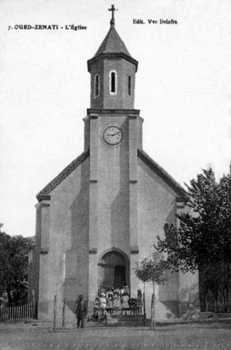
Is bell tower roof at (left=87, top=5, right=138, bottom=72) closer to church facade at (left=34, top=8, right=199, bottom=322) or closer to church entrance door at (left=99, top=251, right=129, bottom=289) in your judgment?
church facade at (left=34, top=8, right=199, bottom=322)

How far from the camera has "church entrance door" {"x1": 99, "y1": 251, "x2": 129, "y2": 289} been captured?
3816cm

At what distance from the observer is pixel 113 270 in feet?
126

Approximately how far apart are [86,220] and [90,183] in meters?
2.59

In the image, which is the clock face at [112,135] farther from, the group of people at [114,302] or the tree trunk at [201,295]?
the tree trunk at [201,295]

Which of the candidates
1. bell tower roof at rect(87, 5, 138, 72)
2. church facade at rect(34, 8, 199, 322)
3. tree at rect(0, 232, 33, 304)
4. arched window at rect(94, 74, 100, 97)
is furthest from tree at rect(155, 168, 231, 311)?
tree at rect(0, 232, 33, 304)

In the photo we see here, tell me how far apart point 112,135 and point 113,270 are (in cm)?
963

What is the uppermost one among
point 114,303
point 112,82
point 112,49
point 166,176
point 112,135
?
point 112,49

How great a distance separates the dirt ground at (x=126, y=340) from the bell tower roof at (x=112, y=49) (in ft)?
78.3

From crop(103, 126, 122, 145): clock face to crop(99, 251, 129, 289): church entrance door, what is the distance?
7.96 m

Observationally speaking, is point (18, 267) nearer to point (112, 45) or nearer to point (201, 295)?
point (201, 295)

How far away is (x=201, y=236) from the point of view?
2994 cm

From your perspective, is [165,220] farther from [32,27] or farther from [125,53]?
[32,27]

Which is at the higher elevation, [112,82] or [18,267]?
[112,82]

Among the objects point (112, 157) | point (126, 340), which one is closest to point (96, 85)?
point (112, 157)
